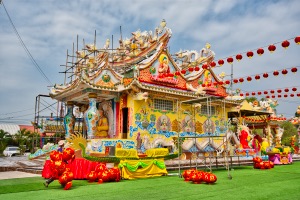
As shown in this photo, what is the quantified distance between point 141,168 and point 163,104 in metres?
6.38

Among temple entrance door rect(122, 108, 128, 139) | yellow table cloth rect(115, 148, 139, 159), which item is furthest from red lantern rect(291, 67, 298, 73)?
temple entrance door rect(122, 108, 128, 139)

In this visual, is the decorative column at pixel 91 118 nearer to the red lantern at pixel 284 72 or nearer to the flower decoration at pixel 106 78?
the flower decoration at pixel 106 78

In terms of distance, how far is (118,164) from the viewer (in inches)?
383

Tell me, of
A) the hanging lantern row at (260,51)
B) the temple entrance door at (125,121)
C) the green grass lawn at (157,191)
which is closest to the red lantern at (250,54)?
the hanging lantern row at (260,51)

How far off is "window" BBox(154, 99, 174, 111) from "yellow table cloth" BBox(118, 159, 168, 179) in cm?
533

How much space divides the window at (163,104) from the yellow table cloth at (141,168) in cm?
533

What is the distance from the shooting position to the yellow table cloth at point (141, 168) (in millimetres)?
9516

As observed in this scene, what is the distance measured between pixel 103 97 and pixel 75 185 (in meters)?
7.79

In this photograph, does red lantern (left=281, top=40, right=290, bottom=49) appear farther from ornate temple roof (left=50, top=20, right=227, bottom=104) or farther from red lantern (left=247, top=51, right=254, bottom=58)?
ornate temple roof (left=50, top=20, right=227, bottom=104)

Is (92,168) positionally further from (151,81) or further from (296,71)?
(296,71)

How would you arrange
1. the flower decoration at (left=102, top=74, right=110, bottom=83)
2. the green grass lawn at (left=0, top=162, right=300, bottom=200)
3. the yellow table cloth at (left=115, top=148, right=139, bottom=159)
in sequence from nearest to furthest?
the green grass lawn at (left=0, top=162, right=300, bottom=200) → the yellow table cloth at (left=115, top=148, right=139, bottom=159) → the flower decoration at (left=102, top=74, right=110, bottom=83)

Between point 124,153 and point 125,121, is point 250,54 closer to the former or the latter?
point 124,153

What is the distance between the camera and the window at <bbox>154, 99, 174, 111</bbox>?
611 inches

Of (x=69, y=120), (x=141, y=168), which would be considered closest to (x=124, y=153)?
(x=141, y=168)
